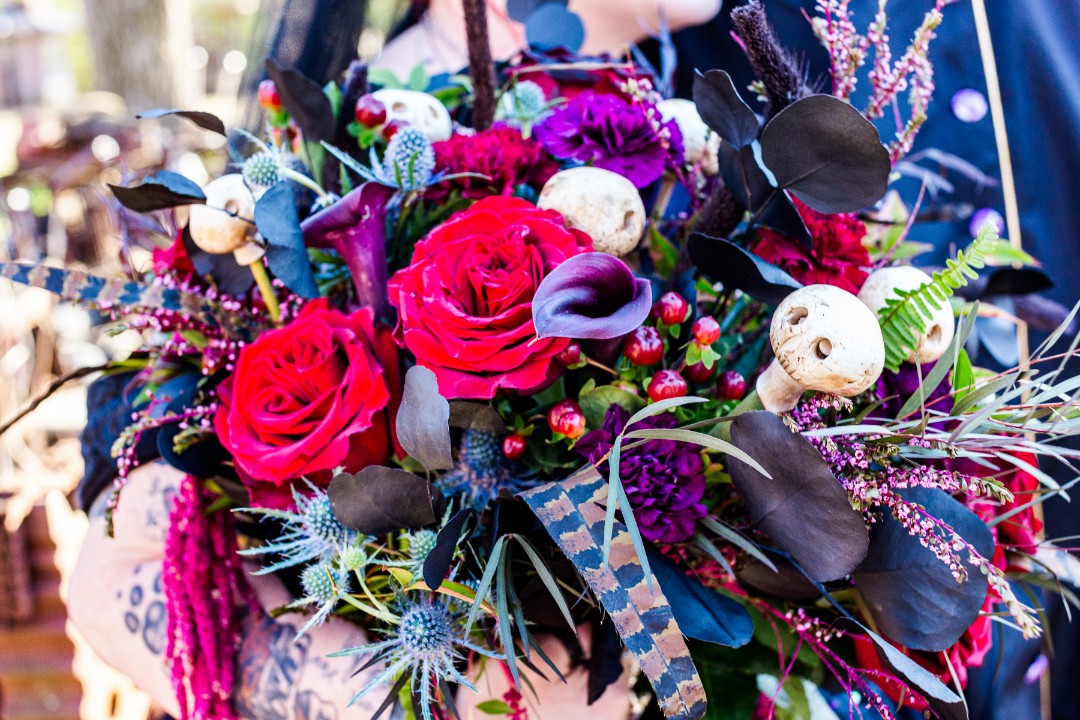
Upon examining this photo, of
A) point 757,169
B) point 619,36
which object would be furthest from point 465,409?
point 619,36

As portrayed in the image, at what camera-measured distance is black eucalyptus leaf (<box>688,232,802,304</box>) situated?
530 millimetres

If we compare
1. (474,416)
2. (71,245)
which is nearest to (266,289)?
(474,416)

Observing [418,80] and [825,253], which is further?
[418,80]

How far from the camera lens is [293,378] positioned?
1.95 ft

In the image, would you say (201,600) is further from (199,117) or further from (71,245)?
(71,245)

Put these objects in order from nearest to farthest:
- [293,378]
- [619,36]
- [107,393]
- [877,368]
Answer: [877,368] → [293,378] → [107,393] → [619,36]

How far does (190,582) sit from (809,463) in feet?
1.73

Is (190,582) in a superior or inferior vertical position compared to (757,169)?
inferior

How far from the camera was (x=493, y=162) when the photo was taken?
0.64 metres

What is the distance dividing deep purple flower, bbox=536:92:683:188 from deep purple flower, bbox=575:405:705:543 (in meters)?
0.21

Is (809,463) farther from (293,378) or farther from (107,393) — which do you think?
(107,393)

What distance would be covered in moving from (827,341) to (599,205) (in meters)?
0.19

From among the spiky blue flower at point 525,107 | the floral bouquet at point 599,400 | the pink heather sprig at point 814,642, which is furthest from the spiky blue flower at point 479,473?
the spiky blue flower at point 525,107

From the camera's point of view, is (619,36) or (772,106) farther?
(619,36)
